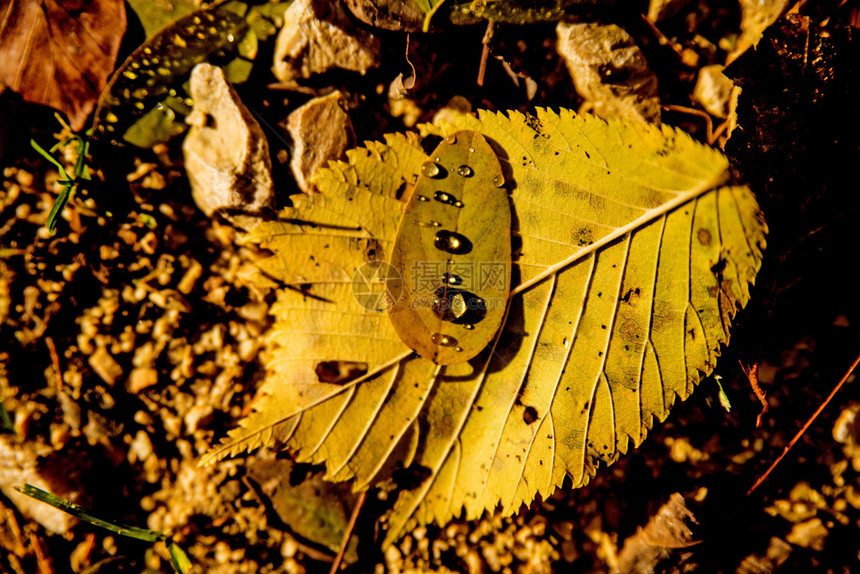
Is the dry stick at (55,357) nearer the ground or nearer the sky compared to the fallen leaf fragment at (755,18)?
nearer the ground

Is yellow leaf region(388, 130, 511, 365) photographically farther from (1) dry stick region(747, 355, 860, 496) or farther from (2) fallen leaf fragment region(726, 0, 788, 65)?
(1) dry stick region(747, 355, 860, 496)

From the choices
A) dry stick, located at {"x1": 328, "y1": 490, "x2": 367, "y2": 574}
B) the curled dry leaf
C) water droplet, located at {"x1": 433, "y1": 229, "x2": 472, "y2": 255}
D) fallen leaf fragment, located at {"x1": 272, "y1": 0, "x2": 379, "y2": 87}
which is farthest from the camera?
dry stick, located at {"x1": 328, "y1": 490, "x2": 367, "y2": 574}

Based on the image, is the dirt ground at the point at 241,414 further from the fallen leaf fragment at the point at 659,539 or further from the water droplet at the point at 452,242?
the water droplet at the point at 452,242

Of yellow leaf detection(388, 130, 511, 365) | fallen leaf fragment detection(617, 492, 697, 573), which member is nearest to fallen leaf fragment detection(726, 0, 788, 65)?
yellow leaf detection(388, 130, 511, 365)

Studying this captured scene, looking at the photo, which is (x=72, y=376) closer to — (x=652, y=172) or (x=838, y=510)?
(x=652, y=172)

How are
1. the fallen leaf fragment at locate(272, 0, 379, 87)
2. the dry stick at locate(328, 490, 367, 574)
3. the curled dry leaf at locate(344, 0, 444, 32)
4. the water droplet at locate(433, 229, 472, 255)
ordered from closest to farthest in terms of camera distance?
the water droplet at locate(433, 229, 472, 255) < the curled dry leaf at locate(344, 0, 444, 32) < the fallen leaf fragment at locate(272, 0, 379, 87) < the dry stick at locate(328, 490, 367, 574)

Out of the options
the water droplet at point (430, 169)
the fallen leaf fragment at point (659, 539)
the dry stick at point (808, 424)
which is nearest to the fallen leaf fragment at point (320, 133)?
the water droplet at point (430, 169)

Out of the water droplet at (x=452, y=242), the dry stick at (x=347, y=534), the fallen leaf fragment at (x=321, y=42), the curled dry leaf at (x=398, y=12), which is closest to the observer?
the water droplet at (x=452, y=242)
